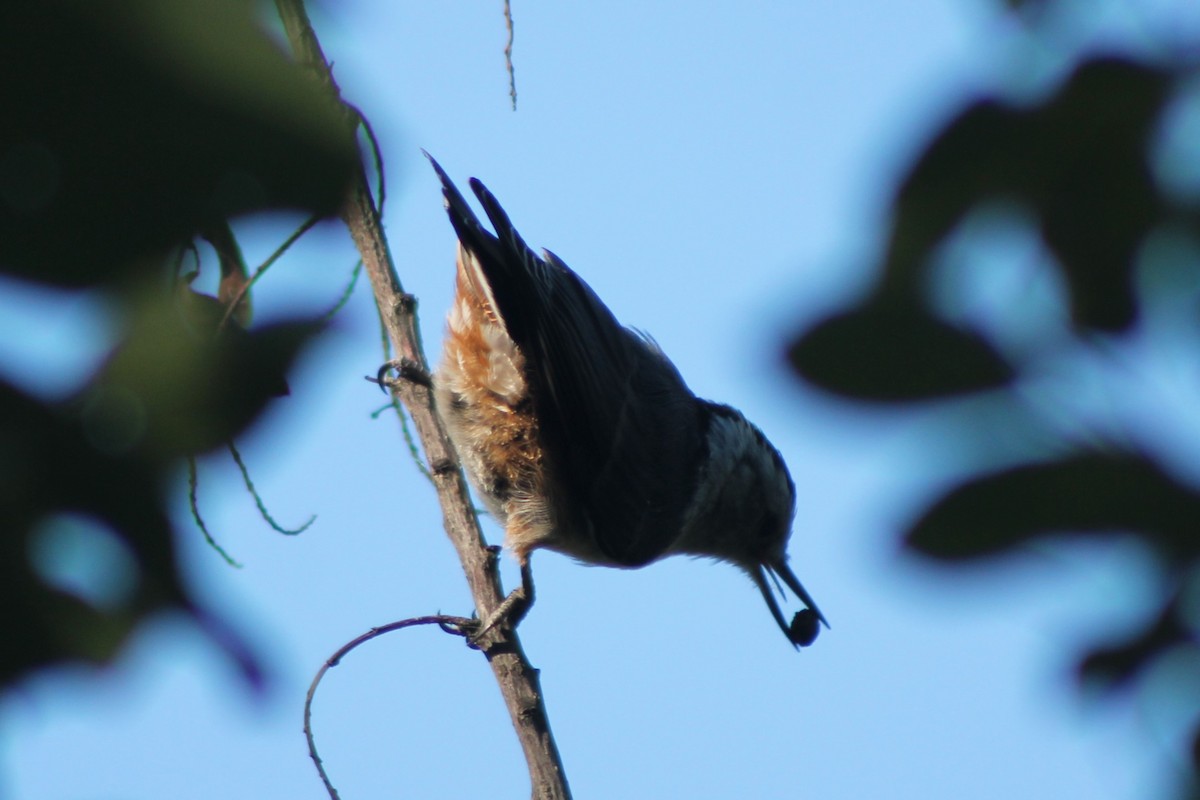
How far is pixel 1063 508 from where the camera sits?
2.14 ft

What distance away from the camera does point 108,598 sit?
30.1 inches

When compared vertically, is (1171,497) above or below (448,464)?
above

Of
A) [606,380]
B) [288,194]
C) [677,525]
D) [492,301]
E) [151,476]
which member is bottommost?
[677,525]

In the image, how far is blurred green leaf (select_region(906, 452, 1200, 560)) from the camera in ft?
2.08

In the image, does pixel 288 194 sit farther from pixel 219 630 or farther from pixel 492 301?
pixel 492 301

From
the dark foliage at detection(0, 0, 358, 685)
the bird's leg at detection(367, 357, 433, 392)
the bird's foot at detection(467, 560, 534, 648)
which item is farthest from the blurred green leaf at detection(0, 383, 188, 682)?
the bird's leg at detection(367, 357, 433, 392)

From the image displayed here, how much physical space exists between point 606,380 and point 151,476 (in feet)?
11.6

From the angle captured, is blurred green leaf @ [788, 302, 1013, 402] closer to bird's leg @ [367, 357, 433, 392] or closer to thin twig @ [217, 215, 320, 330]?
thin twig @ [217, 215, 320, 330]

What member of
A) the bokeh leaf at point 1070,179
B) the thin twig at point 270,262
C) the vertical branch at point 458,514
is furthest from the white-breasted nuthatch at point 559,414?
the bokeh leaf at point 1070,179

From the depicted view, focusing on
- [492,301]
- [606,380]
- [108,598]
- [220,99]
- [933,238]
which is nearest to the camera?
[220,99]

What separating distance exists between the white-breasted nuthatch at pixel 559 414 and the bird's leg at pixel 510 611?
28 millimetres

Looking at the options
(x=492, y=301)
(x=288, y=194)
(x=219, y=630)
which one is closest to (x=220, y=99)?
(x=288, y=194)

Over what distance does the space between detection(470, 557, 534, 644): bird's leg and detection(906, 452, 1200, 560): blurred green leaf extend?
2.78m

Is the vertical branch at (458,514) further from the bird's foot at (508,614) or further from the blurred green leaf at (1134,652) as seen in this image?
the blurred green leaf at (1134,652)
